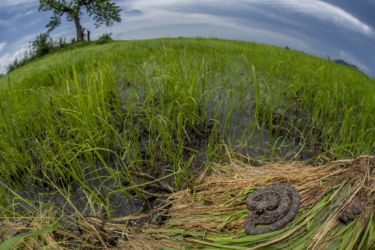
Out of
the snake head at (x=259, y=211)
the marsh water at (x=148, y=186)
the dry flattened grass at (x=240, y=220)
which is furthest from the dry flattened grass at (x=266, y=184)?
the marsh water at (x=148, y=186)

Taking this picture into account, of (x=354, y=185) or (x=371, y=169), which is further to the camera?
(x=371, y=169)

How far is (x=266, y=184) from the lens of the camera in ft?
5.58

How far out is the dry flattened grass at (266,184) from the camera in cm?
134

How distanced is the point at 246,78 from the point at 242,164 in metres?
1.57

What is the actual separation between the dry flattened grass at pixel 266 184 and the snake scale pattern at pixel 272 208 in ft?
0.16

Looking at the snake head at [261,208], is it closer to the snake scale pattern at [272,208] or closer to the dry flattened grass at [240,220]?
the snake scale pattern at [272,208]

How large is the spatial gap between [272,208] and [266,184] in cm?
31

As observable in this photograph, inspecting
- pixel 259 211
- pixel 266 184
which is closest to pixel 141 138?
→ pixel 266 184

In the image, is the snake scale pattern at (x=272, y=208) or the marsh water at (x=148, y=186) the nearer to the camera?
the snake scale pattern at (x=272, y=208)

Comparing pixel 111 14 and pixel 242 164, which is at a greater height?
pixel 111 14

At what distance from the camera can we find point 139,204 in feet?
6.43

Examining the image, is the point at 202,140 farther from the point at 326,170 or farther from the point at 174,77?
the point at 326,170

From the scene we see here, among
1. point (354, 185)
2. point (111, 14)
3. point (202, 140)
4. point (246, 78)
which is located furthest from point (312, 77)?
point (111, 14)

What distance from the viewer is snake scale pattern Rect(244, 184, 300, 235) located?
4.39 ft
